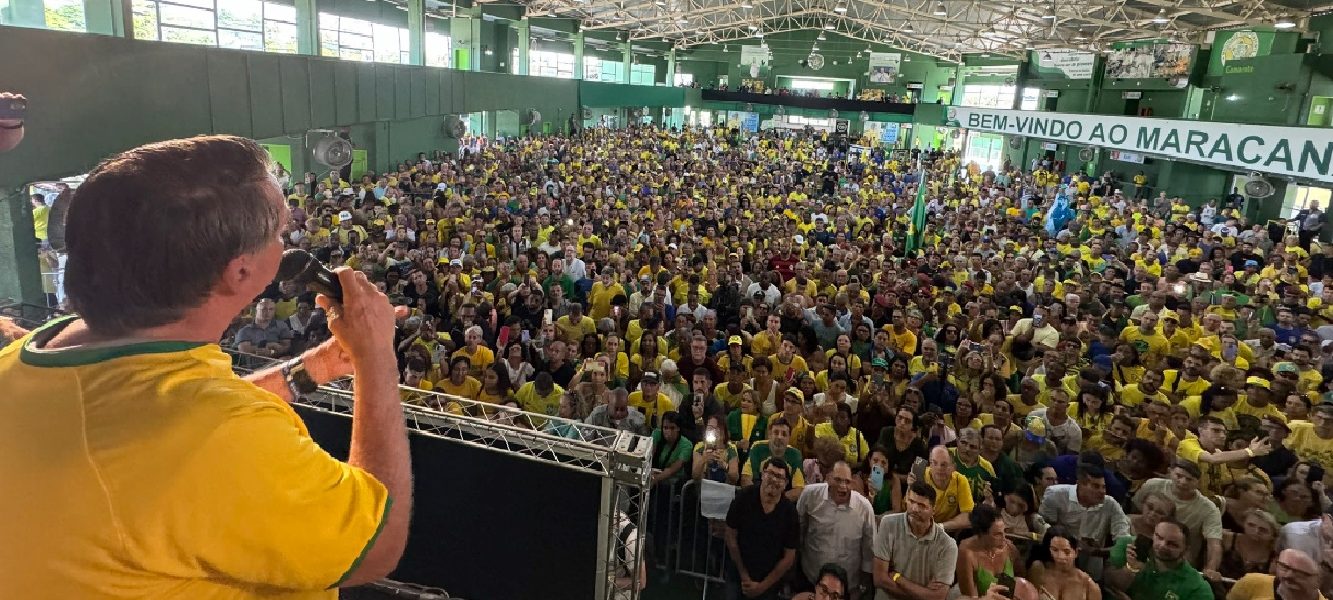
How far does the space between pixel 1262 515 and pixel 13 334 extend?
6.99 metres

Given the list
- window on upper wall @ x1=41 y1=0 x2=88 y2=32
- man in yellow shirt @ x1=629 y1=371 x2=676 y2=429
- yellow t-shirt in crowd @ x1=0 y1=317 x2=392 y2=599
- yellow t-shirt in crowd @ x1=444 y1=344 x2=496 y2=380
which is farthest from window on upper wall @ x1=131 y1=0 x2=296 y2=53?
yellow t-shirt in crowd @ x1=0 y1=317 x2=392 y2=599

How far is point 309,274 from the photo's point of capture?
154 cm

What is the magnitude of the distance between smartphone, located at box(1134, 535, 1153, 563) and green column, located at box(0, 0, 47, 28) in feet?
39.0

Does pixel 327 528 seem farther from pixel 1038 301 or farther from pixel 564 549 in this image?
pixel 1038 301

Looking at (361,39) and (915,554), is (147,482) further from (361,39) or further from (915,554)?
(361,39)

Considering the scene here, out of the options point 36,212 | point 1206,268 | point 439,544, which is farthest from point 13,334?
point 1206,268

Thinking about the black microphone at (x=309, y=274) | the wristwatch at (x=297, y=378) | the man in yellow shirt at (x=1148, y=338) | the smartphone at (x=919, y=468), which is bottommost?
the smartphone at (x=919, y=468)

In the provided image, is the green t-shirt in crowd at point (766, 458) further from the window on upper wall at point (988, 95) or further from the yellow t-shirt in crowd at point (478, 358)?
the window on upper wall at point (988, 95)

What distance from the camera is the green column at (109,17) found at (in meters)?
10.3

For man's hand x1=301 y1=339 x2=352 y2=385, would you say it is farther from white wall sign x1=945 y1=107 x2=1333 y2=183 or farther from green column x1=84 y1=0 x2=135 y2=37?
white wall sign x1=945 y1=107 x2=1333 y2=183

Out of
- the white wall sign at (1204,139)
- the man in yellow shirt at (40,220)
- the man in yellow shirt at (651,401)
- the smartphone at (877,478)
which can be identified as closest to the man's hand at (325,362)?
the smartphone at (877,478)

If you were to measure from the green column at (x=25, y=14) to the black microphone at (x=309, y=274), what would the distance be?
9852 millimetres

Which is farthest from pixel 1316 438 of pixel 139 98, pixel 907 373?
pixel 139 98

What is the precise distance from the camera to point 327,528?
3.88ft
